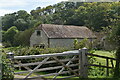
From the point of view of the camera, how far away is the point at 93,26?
24141mm

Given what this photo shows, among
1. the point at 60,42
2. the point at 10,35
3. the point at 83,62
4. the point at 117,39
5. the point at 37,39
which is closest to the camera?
the point at 83,62

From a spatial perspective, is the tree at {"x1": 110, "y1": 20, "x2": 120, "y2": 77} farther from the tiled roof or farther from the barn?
the tiled roof

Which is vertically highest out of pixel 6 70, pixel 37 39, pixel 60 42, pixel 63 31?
pixel 63 31

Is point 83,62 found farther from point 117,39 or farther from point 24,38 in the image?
point 24,38

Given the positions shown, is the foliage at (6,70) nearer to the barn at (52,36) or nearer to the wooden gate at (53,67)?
the wooden gate at (53,67)

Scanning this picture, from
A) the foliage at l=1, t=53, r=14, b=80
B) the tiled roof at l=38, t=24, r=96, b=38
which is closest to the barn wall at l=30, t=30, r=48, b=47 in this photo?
the tiled roof at l=38, t=24, r=96, b=38

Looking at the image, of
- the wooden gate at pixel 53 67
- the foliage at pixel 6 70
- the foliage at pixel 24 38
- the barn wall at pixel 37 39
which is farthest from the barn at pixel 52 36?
the foliage at pixel 6 70

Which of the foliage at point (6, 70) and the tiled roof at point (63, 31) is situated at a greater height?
the tiled roof at point (63, 31)

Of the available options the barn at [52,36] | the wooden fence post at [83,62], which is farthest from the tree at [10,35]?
the wooden fence post at [83,62]

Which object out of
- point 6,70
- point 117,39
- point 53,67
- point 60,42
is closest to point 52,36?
point 60,42

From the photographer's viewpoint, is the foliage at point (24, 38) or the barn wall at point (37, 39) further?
the foliage at point (24, 38)

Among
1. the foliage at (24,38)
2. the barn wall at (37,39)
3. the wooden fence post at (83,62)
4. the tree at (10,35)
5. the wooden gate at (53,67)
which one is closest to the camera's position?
the wooden gate at (53,67)

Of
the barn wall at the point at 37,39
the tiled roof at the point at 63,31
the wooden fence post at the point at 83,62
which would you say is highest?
the tiled roof at the point at 63,31

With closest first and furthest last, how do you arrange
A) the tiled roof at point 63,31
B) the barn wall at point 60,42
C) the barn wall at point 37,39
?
1. the barn wall at point 60,42
2. the barn wall at point 37,39
3. the tiled roof at point 63,31
